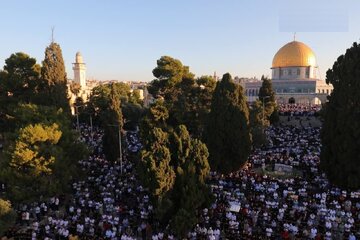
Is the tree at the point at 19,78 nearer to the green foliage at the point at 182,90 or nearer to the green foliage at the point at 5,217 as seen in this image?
the green foliage at the point at 182,90

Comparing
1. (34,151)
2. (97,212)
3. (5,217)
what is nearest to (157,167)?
(97,212)

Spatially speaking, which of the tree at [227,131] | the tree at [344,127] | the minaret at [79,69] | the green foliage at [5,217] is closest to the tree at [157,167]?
the green foliage at [5,217]

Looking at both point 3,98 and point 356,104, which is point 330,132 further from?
point 3,98

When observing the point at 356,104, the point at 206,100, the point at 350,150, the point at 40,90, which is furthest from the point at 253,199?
the point at 40,90

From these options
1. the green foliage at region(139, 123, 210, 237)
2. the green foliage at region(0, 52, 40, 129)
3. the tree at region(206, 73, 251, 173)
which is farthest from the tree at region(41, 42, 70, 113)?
the green foliage at region(139, 123, 210, 237)

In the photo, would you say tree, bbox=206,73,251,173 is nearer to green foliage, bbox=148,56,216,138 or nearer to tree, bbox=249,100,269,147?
tree, bbox=249,100,269,147

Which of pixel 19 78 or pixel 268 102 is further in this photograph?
pixel 268 102

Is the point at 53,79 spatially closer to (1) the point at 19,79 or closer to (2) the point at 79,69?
(1) the point at 19,79
